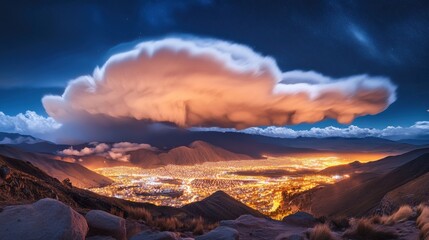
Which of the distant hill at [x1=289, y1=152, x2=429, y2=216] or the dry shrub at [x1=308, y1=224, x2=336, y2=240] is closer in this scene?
the dry shrub at [x1=308, y1=224, x2=336, y2=240]

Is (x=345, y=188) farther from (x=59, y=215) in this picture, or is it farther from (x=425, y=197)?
(x=59, y=215)

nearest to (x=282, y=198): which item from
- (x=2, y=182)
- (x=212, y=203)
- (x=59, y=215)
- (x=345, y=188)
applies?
(x=345, y=188)

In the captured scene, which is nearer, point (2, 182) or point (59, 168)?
point (2, 182)

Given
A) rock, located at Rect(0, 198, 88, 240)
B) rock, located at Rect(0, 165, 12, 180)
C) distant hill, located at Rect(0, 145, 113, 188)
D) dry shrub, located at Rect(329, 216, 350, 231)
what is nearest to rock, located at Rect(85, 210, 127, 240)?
rock, located at Rect(0, 198, 88, 240)

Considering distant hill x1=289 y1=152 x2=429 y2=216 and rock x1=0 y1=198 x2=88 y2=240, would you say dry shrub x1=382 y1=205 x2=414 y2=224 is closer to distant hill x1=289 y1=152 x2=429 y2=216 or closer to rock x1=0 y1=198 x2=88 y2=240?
rock x1=0 y1=198 x2=88 y2=240

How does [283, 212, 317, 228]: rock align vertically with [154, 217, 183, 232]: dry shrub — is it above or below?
below

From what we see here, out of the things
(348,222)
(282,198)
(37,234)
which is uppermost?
(37,234)

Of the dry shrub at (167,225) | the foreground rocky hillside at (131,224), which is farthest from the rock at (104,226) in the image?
the dry shrub at (167,225)
